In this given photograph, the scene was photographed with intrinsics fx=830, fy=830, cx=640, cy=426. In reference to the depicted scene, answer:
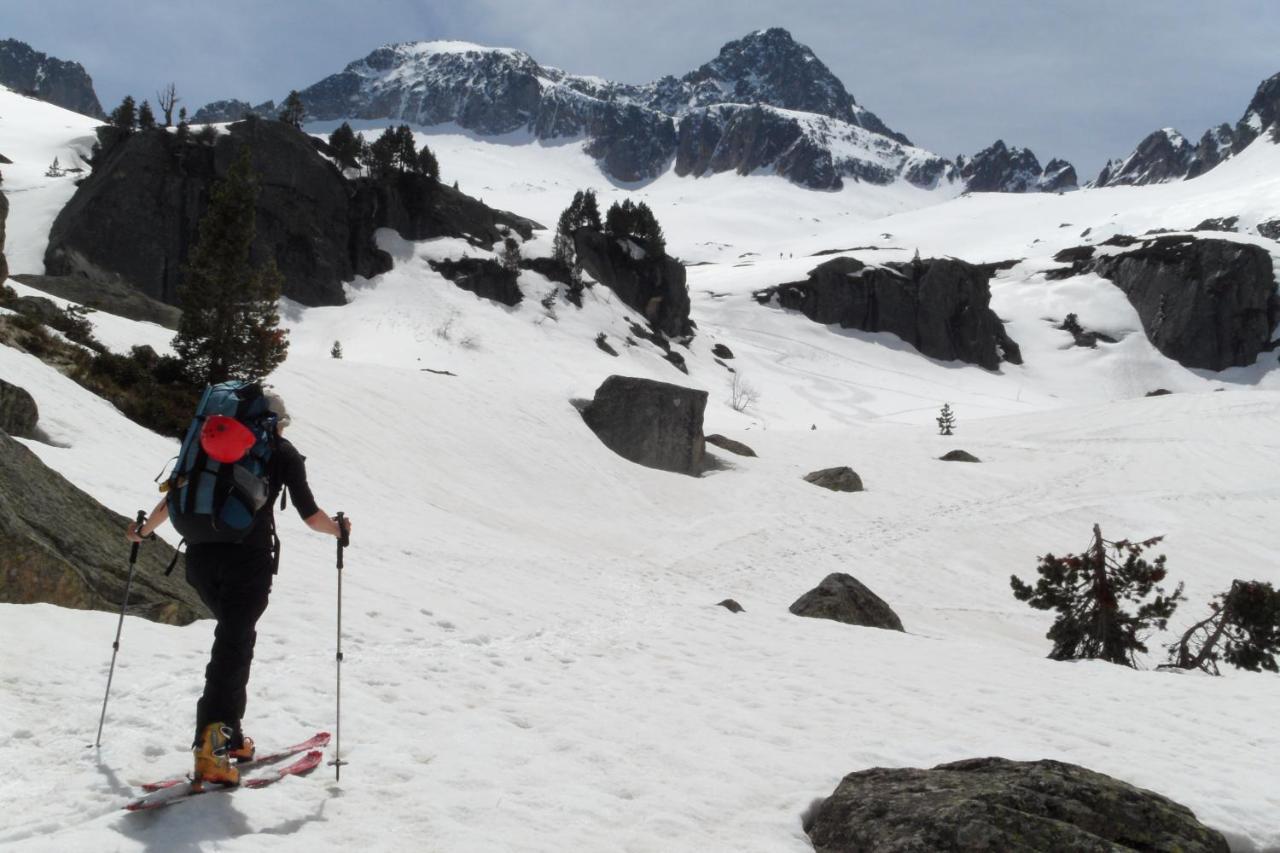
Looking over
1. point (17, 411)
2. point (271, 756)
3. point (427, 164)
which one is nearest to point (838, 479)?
point (17, 411)

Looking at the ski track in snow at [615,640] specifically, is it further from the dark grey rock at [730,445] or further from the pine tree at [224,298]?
the pine tree at [224,298]

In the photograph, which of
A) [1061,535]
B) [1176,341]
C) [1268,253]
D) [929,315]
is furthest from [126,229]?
[1268,253]

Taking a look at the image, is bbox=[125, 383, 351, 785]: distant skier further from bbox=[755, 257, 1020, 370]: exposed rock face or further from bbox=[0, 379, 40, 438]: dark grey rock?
bbox=[755, 257, 1020, 370]: exposed rock face

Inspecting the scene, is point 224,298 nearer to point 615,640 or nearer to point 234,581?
point 615,640

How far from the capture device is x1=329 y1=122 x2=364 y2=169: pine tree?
6538cm

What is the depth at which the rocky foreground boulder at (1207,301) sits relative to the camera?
106m

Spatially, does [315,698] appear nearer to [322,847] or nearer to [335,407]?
[322,847]

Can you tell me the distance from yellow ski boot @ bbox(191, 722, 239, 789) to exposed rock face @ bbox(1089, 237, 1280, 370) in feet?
405

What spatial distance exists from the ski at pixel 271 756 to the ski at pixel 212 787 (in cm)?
5

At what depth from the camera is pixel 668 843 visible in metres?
5.06

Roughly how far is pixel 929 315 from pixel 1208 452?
6637 centimetres

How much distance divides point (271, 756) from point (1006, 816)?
4.52m

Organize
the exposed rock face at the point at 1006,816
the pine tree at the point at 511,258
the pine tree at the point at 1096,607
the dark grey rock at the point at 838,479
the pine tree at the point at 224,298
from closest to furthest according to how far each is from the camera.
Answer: the exposed rock face at the point at 1006,816, the pine tree at the point at 1096,607, the pine tree at the point at 224,298, the dark grey rock at the point at 838,479, the pine tree at the point at 511,258

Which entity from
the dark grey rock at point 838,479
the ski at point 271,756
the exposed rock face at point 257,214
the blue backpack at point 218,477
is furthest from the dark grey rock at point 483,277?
the blue backpack at point 218,477
